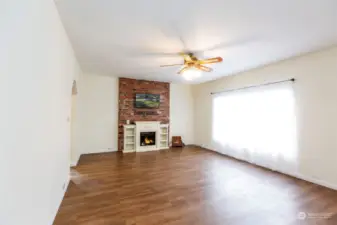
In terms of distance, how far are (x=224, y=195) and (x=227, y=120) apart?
293cm

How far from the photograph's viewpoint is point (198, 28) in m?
2.52

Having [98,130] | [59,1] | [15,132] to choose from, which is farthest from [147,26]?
[98,130]

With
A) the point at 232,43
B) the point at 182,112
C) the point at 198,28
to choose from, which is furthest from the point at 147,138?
the point at 198,28

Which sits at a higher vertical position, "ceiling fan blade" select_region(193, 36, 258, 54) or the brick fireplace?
"ceiling fan blade" select_region(193, 36, 258, 54)

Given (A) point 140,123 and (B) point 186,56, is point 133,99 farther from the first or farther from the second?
(B) point 186,56

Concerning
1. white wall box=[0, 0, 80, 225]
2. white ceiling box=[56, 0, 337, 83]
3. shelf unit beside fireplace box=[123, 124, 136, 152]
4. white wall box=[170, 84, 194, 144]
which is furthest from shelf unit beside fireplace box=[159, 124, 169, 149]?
white wall box=[0, 0, 80, 225]

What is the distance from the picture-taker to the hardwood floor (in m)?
2.21

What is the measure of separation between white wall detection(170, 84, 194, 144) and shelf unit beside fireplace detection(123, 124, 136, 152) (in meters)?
1.57

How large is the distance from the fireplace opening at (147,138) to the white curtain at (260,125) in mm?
2211

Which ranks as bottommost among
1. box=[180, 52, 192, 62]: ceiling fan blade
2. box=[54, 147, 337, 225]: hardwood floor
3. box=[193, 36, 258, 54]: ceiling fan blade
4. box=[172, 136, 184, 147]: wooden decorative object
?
box=[54, 147, 337, 225]: hardwood floor

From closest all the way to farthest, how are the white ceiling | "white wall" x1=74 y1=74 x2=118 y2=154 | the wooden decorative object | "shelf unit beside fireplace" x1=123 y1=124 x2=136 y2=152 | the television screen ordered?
the white ceiling < "white wall" x1=74 y1=74 x2=118 y2=154 < "shelf unit beside fireplace" x1=123 y1=124 x2=136 y2=152 < the television screen < the wooden decorative object

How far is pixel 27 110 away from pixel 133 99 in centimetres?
488

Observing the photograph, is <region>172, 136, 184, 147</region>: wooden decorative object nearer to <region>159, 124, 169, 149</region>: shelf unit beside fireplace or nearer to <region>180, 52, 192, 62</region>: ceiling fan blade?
<region>159, 124, 169, 149</region>: shelf unit beside fireplace

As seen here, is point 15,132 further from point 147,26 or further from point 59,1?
point 147,26
